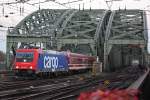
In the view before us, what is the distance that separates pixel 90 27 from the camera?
90.7m

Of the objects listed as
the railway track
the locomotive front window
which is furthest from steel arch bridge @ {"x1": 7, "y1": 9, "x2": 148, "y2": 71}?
the railway track

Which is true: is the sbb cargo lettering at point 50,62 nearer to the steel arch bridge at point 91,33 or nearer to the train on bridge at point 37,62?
the train on bridge at point 37,62

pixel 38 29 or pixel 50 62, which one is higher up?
pixel 38 29

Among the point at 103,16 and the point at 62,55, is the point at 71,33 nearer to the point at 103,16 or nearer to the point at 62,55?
the point at 103,16

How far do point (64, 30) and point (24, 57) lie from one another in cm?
4664

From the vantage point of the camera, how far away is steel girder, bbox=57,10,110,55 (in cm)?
7488

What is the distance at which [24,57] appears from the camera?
39.4m

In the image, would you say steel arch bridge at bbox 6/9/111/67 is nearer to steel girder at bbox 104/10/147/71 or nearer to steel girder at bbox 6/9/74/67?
steel girder at bbox 6/9/74/67

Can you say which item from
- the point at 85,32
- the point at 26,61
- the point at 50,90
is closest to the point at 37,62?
the point at 26,61

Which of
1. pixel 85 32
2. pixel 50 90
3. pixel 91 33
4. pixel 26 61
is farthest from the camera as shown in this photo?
pixel 91 33

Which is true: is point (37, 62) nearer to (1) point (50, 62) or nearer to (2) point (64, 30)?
(1) point (50, 62)

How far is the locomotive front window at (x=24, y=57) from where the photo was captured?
1531 inches

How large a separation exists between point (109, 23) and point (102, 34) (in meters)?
4.58

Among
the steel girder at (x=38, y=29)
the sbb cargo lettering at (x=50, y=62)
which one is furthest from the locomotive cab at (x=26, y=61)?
the steel girder at (x=38, y=29)
